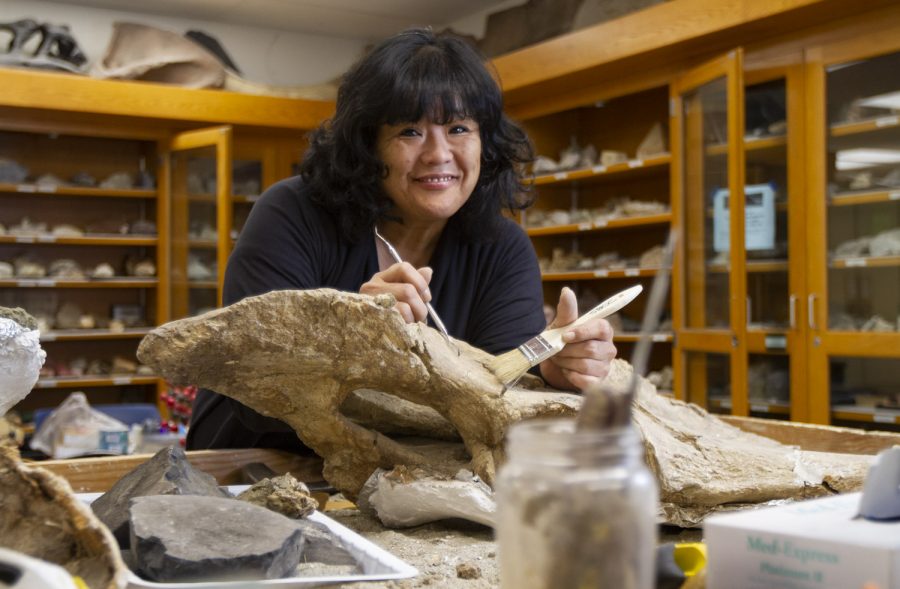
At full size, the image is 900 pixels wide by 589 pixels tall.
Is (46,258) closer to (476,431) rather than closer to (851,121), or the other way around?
(851,121)

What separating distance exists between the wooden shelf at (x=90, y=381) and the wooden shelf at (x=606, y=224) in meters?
2.94

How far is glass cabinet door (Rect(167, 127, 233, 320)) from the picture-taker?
5.64 m

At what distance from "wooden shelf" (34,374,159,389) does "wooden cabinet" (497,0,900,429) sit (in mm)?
3788

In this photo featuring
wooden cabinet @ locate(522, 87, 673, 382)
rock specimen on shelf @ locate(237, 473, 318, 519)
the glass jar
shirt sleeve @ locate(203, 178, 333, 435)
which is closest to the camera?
the glass jar

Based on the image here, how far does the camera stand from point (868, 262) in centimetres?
374

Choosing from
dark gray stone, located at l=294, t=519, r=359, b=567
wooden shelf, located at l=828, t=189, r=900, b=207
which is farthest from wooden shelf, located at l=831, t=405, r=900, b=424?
dark gray stone, located at l=294, t=519, r=359, b=567

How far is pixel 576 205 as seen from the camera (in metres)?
5.86

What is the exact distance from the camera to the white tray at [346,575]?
2.27ft

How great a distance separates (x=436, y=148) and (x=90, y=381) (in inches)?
201

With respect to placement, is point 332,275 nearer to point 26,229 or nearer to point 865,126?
point 865,126

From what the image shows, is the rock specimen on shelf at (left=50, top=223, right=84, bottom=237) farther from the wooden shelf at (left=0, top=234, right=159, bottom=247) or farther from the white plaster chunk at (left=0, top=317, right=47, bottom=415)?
the white plaster chunk at (left=0, top=317, right=47, bottom=415)

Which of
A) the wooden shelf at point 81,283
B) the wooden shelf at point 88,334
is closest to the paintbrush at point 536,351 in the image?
the wooden shelf at point 88,334

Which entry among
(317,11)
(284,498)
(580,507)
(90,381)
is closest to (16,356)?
(284,498)

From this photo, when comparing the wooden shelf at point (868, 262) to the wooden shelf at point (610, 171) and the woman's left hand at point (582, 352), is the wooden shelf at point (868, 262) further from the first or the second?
the woman's left hand at point (582, 352)
